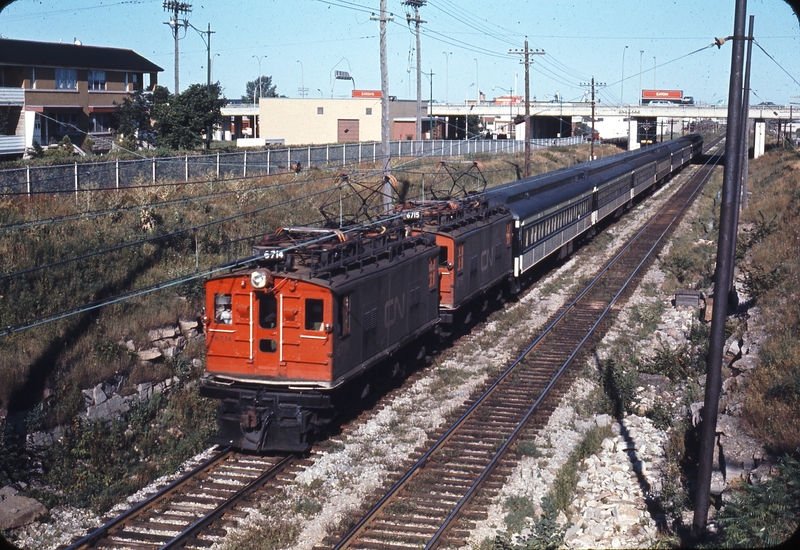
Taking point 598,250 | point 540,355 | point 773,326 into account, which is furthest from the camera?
point 598,250

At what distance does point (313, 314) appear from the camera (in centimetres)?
1345

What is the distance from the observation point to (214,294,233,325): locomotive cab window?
542 inches

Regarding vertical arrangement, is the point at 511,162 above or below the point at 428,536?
above

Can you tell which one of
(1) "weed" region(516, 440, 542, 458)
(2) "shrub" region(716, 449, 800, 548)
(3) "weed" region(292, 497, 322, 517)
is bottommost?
(3) "weed" region(292, 497, 322, 517)

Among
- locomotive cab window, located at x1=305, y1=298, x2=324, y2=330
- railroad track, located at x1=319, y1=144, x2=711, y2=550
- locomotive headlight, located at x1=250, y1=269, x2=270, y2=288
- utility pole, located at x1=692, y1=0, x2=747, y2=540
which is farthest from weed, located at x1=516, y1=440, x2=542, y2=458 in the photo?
locomotive headlight, located at x1=250, y1=269, x2=270, y2=288

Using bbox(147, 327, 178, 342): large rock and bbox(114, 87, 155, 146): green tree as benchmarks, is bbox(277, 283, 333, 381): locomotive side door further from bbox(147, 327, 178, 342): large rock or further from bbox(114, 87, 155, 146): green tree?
bbox(114, 87, 155, 146): green tree

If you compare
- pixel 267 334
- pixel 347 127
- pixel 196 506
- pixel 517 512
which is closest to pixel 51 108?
pixel 347 127

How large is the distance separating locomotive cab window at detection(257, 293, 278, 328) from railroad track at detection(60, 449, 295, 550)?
2265mm

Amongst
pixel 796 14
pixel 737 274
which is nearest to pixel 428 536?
pixel 796 14

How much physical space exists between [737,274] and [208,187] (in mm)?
18076

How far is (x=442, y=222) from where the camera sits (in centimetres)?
2042

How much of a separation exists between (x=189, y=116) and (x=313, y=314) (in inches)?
1145

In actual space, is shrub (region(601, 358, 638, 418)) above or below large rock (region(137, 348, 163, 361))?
below

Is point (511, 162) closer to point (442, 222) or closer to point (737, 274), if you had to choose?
point (737, 274)
